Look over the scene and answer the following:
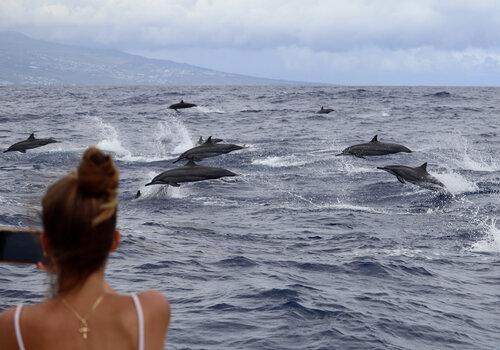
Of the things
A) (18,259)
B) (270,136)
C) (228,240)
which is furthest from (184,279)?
(270,136)

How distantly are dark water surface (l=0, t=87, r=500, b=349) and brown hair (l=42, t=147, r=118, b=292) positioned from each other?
16cm

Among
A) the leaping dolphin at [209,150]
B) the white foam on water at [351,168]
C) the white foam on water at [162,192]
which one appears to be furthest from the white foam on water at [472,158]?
the white foam on water at [162,192]

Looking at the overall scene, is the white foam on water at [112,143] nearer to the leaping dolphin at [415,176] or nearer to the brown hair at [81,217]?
the leaping dolphin at [415,176]

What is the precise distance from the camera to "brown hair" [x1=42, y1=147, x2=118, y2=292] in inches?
112

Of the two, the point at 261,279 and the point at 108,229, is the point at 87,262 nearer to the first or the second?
the point at 108,229

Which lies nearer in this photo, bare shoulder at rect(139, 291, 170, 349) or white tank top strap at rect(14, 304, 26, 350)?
white tank top strap at rect(14, 304, 26, 350)

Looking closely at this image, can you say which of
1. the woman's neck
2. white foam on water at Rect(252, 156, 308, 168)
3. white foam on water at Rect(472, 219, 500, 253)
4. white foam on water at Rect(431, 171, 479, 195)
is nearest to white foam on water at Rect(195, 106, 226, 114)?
white foam on water at Rect(252, 156, 308, 168)

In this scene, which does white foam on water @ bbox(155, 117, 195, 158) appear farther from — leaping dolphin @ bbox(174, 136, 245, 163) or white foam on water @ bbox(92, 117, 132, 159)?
leaping dolphin @ bbox(174, 136, 245, 163)

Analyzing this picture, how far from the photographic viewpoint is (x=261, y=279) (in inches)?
447

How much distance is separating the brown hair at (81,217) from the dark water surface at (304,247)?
0.54ft

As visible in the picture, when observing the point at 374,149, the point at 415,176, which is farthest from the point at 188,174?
the point at 374,149

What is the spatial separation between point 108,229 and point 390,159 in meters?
26.0

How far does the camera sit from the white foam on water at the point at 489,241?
13.9 meters

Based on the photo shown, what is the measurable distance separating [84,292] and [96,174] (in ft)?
1.34
